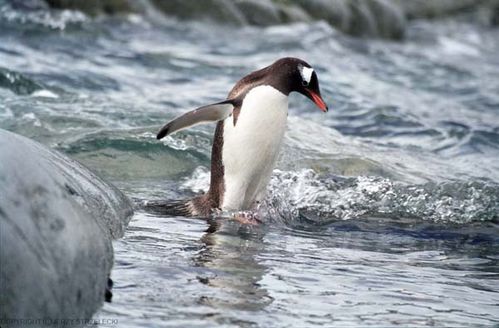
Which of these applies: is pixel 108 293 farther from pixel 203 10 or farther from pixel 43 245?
pixel 203 10

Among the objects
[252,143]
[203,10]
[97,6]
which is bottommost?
[252,143]

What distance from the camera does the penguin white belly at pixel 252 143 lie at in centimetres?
673

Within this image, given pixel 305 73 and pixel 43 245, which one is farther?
pixel 305 73

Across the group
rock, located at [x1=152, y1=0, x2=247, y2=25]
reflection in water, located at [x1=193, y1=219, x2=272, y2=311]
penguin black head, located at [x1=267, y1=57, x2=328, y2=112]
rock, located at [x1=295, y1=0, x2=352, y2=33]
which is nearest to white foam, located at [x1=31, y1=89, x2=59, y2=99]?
penguin black head, located at [x1=267, y1=57, x2=328, y2=112]

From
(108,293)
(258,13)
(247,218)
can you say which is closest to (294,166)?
(247,218)

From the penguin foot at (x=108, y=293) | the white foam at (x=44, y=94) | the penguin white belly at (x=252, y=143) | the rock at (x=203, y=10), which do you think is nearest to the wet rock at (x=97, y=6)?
the rock at (x=203, y=10)

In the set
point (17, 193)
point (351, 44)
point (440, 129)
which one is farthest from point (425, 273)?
point (351, 44)

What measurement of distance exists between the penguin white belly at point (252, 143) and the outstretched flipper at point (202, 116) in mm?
81

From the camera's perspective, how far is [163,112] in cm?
952

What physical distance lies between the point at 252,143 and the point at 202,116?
383mm

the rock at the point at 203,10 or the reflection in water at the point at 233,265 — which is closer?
the reflection in water at the point at 233,265

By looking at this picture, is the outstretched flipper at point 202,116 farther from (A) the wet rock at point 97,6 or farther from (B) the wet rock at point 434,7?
(B) the wet rock at point 434,7

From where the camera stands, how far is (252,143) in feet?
22.2

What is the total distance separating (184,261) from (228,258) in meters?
0.26
